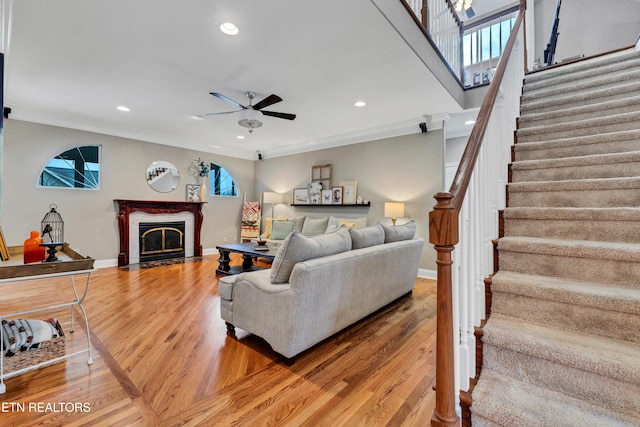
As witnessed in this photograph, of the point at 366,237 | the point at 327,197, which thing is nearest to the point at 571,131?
the point at 366,237

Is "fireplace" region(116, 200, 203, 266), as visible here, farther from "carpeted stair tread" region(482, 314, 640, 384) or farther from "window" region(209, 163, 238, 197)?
"carpeted stair tread" region(482, 314, 640, 384)

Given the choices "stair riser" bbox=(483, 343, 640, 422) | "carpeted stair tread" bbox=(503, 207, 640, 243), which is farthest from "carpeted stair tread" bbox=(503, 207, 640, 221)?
"stair riser" bbox=(483, 343, 640, 422)

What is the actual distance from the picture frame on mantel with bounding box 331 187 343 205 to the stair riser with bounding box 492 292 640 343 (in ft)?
14.1

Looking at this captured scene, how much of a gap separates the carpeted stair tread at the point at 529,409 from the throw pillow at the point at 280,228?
15.9 ft

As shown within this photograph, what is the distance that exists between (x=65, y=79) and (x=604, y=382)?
5142 millimetres

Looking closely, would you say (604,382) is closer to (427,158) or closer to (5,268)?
(5,268)

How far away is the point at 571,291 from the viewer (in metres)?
1.36

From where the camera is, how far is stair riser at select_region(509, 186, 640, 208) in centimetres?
176

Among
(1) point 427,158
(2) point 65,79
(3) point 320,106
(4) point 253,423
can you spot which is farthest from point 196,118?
(4) point 253,423

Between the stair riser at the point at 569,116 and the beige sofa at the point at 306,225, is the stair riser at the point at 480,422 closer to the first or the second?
the stair riser at the point at 569,116

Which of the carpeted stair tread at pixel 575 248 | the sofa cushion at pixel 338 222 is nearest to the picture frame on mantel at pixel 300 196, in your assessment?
the sofa cushion at pixel 338 222

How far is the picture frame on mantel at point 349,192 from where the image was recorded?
5.56 metres

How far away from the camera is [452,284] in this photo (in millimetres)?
1178

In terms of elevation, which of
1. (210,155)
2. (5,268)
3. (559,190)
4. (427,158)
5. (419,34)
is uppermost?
(419,34)
